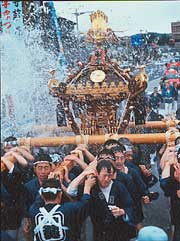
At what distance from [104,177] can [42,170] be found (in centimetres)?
40

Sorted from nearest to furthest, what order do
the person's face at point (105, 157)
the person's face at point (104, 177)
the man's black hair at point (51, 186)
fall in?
the man's black hair at point (51, 186), the person's face at point (104, 177), the person's face at point (105, 157)

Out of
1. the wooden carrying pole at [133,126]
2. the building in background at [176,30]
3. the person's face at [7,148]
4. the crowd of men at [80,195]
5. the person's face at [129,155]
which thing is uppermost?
the building in background at [176,30]

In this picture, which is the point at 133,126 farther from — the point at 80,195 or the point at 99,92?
the point at 80,195

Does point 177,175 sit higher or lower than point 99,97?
lower

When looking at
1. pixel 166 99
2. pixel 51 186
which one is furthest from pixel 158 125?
pixel 166 99

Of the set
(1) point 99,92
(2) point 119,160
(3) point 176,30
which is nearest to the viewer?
(2) point 119,160

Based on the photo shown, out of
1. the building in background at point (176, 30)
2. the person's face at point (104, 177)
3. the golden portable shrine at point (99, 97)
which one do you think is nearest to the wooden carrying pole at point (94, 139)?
the golden portable shrine at point (99, 97)

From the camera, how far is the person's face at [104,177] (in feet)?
7.02

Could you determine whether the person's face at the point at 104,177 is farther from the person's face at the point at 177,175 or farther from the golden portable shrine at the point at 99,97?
the golden portable shrine at the point at 99,97

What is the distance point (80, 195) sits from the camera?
7.18ft

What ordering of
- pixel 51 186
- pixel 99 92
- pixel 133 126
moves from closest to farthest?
pixel 51 186 → pixel 99 92 → pixel 133 126

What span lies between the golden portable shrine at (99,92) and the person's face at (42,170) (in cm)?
96

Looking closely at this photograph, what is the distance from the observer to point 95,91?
3176mm

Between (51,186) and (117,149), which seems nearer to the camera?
(51,186)
